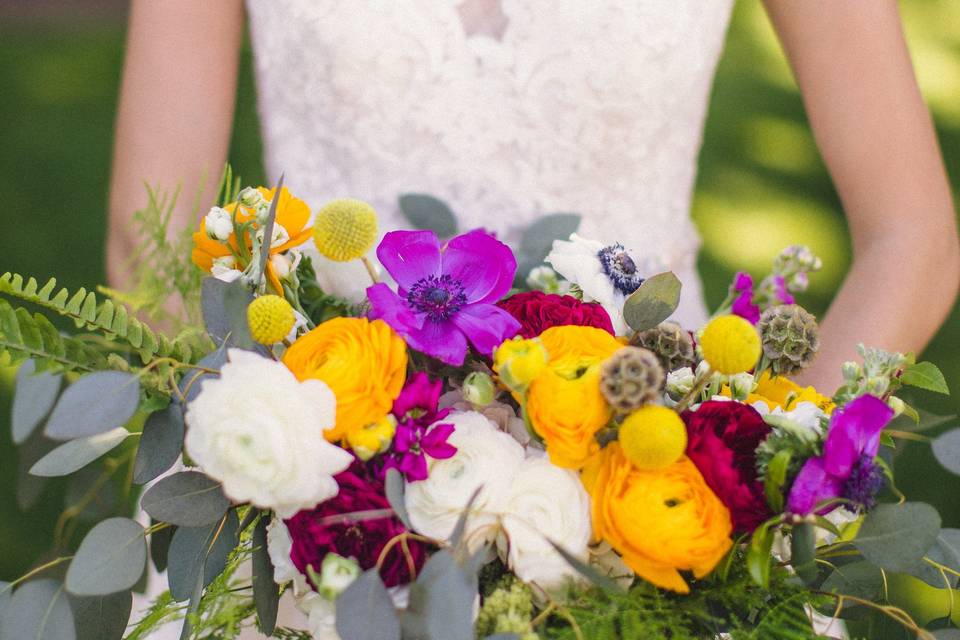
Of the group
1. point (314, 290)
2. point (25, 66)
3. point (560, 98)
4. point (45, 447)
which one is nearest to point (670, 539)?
point (314, 290)

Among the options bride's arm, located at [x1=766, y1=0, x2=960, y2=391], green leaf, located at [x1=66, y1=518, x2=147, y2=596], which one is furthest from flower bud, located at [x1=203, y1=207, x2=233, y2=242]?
bride's arm, located at [x1=766, y1=0, x2=960, y2=391]

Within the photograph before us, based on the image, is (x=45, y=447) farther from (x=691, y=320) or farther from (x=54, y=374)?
(x=691, y=320)

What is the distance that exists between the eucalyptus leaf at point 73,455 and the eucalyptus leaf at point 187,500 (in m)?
0.06

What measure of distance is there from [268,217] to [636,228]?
2.49 feet

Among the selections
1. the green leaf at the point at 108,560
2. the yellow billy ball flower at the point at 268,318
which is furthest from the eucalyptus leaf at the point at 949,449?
the green leaf at the point at 108,560

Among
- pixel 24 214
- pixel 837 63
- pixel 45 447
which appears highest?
pixel 837 63

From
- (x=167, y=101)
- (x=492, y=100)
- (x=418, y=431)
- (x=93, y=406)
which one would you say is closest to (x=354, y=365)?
(x=418, y=431)

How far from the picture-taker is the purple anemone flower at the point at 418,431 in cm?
58

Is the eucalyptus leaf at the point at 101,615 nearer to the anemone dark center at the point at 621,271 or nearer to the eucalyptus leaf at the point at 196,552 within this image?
the eucalyptus leaf at the point at 196,552

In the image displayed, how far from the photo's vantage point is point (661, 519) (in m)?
0.55

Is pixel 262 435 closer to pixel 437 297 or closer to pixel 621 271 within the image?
pixel 437 297

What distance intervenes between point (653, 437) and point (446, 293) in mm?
196

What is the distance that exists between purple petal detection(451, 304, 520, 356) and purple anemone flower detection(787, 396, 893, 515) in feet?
0.72

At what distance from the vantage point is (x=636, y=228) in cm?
130
